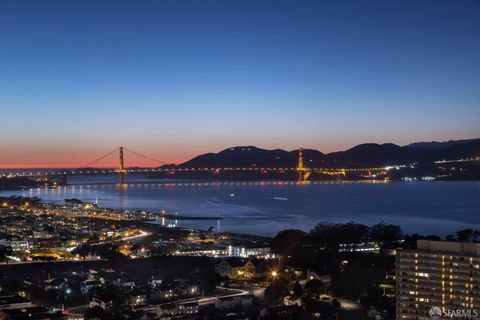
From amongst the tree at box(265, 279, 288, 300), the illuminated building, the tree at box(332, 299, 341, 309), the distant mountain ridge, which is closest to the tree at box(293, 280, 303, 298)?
the tree at box(265, 279, 288, 300)

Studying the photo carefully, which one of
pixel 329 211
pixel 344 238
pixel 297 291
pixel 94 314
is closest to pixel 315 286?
pixel 297 291

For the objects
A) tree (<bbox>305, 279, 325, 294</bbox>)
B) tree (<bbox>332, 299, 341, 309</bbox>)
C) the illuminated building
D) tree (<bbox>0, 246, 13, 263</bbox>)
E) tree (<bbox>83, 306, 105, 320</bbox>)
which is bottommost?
tree (<bbox>332, 299, 341, 309</bbox>)

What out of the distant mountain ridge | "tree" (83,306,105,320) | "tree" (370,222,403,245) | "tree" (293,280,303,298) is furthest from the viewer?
the distant mountain ridge

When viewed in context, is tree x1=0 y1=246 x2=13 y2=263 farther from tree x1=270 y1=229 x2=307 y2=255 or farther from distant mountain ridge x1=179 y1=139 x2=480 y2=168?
distant mountain ridge x1=179 y1=139 x2=480 y2=168

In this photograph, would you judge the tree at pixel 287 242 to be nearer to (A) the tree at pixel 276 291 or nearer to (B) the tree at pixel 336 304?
(A) the tree at pixel 276 291

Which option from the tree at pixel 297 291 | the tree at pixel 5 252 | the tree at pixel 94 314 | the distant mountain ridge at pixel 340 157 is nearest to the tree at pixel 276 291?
the tree at pixel 297 291

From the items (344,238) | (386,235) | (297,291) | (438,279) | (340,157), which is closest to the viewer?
(438,279)

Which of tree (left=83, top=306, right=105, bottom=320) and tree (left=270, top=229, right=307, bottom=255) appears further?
tree (left=270, top=229, right=307, bottom=255)

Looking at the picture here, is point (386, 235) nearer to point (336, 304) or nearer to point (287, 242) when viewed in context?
point (287, 242)

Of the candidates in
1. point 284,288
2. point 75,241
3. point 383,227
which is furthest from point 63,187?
point 284,288

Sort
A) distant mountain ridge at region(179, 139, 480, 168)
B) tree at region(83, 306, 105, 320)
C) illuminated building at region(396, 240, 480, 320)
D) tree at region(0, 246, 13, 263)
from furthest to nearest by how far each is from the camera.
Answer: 1. distant mountain ridge at region(179, 139, 480, 168)
2. tree at region(0, 246, 13, 263)
3. tree at region(83, 306, 105, 320)
4. illuminated building at region(396, 240, 480, 320)

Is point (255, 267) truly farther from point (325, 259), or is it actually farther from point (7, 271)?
point (7, 271)
